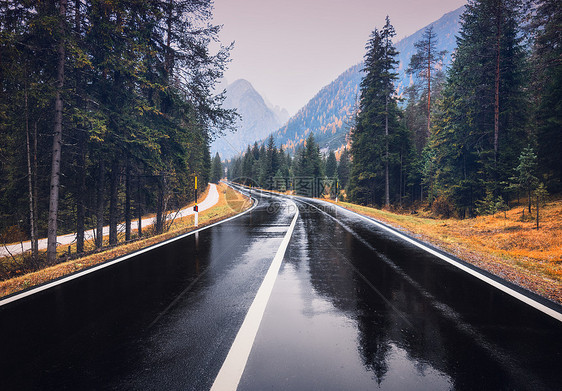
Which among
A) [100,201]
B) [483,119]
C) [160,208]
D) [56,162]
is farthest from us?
[483,119]

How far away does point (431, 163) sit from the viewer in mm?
27656

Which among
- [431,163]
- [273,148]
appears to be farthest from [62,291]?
[273,148]

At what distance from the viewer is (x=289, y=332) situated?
3.04 meters

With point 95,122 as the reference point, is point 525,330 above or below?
below

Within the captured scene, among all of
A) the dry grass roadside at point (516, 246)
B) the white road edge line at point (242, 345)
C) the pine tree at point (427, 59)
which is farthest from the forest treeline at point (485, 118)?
the white road edge line at point (242, 345)

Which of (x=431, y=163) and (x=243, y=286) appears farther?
(x=431, y=163)

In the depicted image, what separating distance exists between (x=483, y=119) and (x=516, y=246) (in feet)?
52.7

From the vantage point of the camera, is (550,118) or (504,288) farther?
(550,118)

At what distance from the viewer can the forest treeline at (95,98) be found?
30.9 ft

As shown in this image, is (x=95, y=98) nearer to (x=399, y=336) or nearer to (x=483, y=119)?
(x=399, y=336)

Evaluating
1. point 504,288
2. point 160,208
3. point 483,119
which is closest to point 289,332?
point 504,288

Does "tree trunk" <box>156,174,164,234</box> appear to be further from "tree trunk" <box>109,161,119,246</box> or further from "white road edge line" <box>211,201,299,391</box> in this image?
"white road edge line" <box>211,201,299,391</box>

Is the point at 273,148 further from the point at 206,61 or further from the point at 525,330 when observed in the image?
the point at 525,330

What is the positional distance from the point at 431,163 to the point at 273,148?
1924 inches
